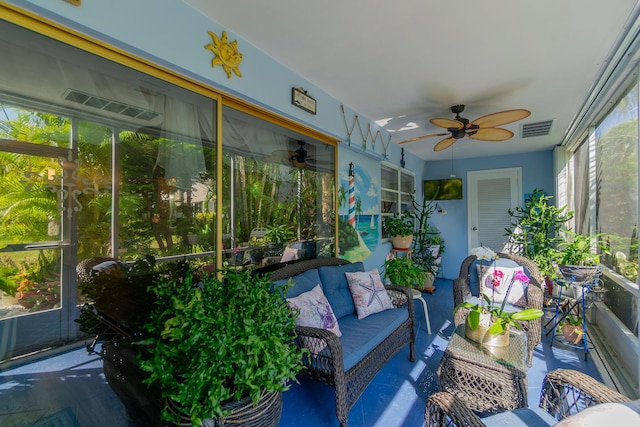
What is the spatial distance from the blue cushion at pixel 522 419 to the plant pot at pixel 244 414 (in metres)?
0.96

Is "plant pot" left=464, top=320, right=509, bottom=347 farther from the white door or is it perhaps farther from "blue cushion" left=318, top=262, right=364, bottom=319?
the white door

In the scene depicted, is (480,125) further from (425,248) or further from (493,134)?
(425,248)

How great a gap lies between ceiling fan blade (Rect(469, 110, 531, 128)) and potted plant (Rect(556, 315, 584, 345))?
7.01 ft

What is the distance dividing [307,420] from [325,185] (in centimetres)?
212

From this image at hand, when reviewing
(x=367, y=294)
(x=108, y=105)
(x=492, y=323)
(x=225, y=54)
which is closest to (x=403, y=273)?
(x=367, y=294)

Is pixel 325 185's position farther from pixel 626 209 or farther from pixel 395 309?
pixel 626 209

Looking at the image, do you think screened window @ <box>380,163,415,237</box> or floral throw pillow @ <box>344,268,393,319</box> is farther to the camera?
screened window @ <box>380,163,415,237</box>

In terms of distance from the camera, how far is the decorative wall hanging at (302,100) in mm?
2412

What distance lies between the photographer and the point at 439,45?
2.04 m

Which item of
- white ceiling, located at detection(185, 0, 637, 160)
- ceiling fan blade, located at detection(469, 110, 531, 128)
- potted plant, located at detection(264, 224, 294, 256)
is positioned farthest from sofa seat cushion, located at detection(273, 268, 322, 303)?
ceiling fan blade, located at detection(469, 110, 531, 128)

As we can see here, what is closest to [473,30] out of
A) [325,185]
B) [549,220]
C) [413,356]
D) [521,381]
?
[325,185]

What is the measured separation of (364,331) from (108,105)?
7.10 feet

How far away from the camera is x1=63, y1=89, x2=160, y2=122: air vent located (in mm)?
1369

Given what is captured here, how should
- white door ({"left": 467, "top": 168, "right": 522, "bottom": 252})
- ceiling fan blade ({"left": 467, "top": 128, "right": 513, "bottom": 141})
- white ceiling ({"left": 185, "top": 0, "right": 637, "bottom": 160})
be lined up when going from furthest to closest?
white door ({"left": 467, "top": 168, "right": 522, "bottom": 252})
ceiling fan blade ({"left": 467, "top": 128, "right": 513, "bottom": 141})
white ceiling ({"left": 185, "top": 0, "right": 637, "bottom": 160})
